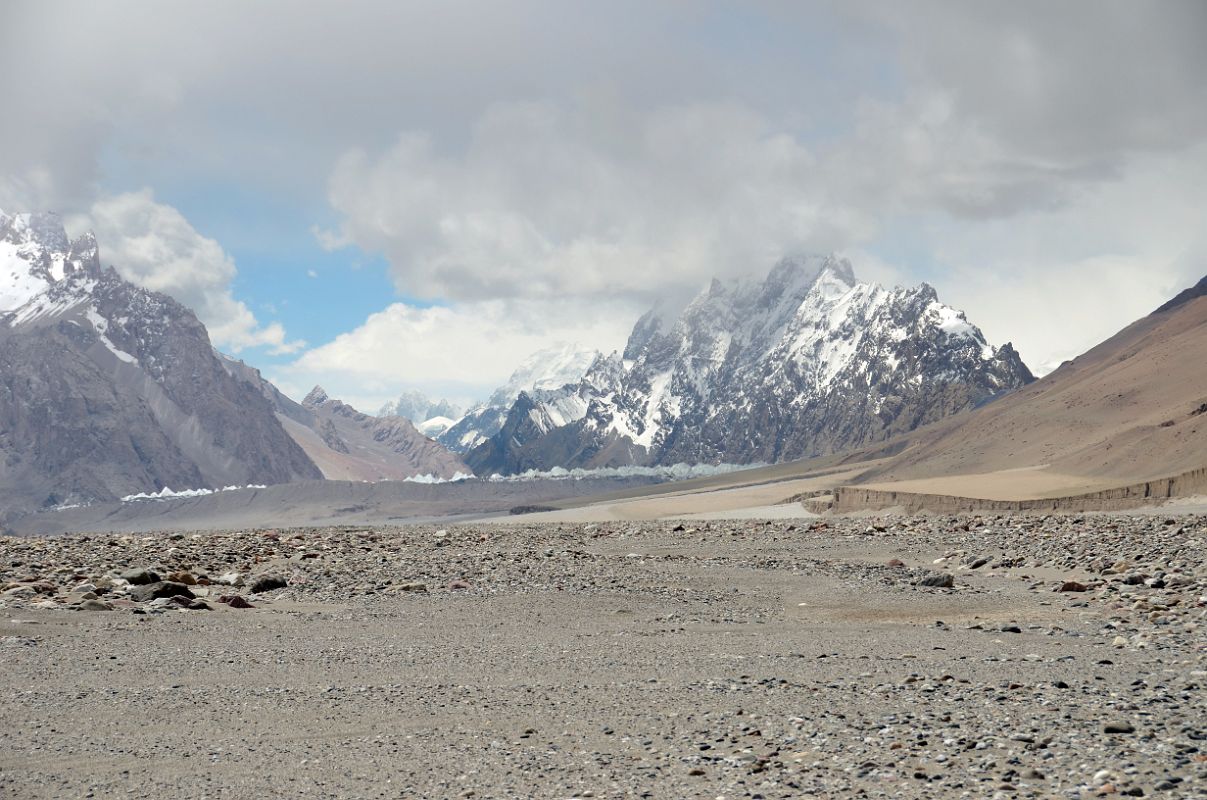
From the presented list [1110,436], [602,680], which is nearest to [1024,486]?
[1110,436]

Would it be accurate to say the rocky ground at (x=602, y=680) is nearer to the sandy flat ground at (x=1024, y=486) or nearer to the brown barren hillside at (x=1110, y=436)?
the sandy flat ground at (x=1024, y=486)

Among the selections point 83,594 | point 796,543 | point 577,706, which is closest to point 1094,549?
point 796,543

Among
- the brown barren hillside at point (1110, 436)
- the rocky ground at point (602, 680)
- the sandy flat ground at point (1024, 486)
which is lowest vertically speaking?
the rocky ground at point (602, 680)

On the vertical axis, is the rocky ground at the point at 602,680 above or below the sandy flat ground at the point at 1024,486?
below

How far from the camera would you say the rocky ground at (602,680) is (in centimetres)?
1162

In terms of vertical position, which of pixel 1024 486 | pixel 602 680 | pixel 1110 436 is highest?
pixel 1110 436

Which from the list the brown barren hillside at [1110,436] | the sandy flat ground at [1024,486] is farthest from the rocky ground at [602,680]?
the brown barren hillside at [1110,436]

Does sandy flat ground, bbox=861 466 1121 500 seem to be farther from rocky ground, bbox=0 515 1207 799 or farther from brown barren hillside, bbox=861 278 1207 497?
rocky ground, bbox=0 515 1207 799

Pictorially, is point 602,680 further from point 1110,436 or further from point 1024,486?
point 1110,436

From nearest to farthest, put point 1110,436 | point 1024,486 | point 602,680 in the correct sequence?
point 602,680 < point 1024,486 < point 1110,436

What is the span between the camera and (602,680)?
675 inches

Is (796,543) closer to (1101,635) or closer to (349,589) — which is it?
(349,589)

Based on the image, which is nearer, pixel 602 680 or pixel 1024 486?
pixel 602 680

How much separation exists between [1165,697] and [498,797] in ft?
26.9
